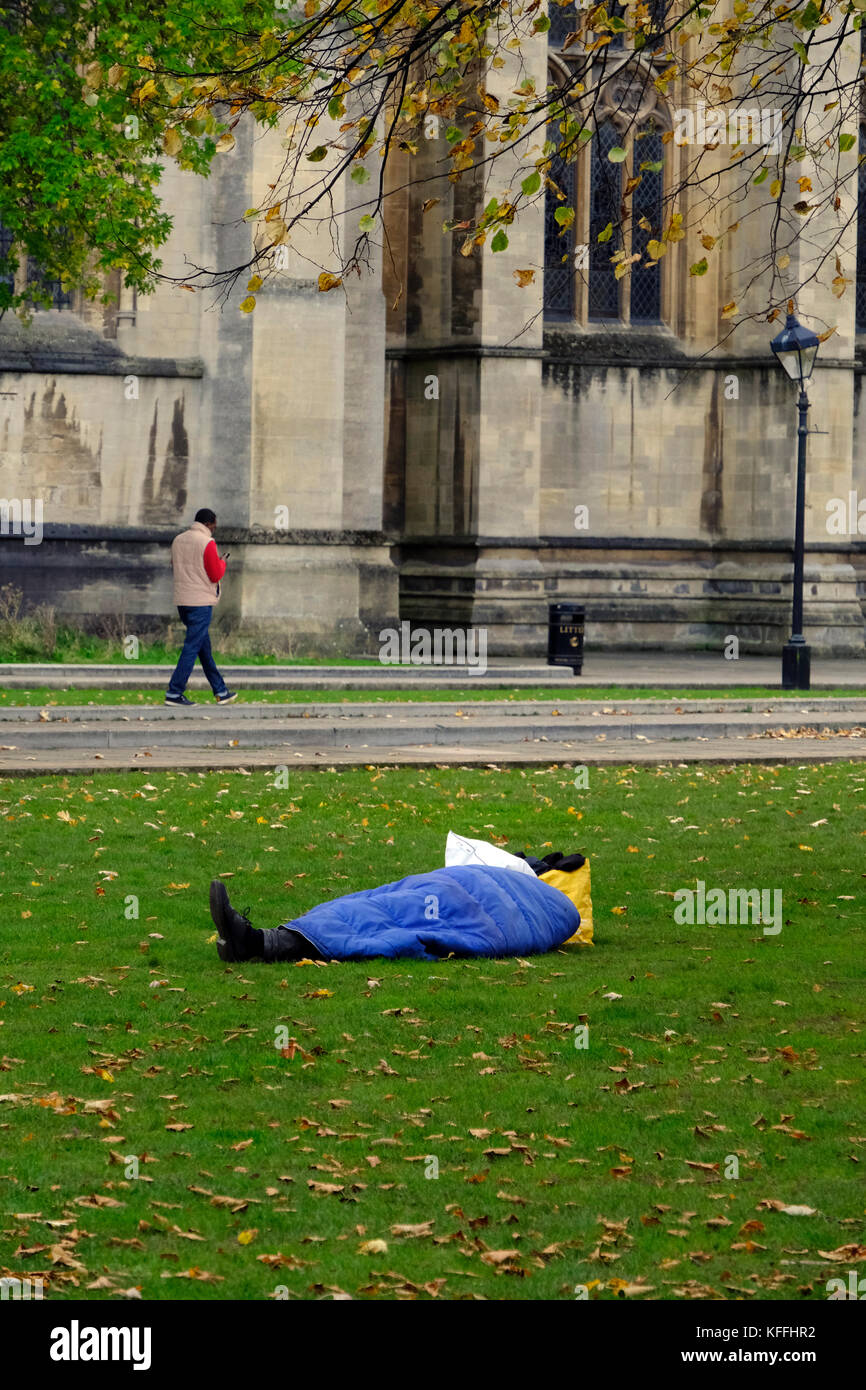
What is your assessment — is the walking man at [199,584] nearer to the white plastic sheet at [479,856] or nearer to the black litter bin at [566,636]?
the black litter bin at [566,636]

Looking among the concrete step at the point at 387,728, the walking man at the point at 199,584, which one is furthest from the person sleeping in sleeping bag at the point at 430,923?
the walking man at the point at 199,584

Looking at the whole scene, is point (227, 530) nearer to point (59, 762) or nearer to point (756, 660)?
point (756, 660)

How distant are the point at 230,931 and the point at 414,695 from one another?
12701 mm

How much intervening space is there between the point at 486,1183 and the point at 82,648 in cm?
1888

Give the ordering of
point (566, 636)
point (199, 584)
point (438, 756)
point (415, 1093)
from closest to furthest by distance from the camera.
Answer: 1. point (415, 1093)
2. point (438, 756)
3. point (199, 584)
4. point (566, 636)

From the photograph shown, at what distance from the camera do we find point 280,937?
768cm

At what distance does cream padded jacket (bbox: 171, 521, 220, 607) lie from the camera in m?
18.1

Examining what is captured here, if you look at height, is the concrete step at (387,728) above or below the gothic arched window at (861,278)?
below

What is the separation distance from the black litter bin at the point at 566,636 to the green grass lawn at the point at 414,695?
2003 mm

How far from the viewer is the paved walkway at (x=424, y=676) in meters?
20.0

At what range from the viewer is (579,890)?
823 centimetres

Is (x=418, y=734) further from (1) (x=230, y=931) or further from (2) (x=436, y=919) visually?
(1) (x=230, y=931)

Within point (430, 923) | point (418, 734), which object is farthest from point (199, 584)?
point (430, 923)
